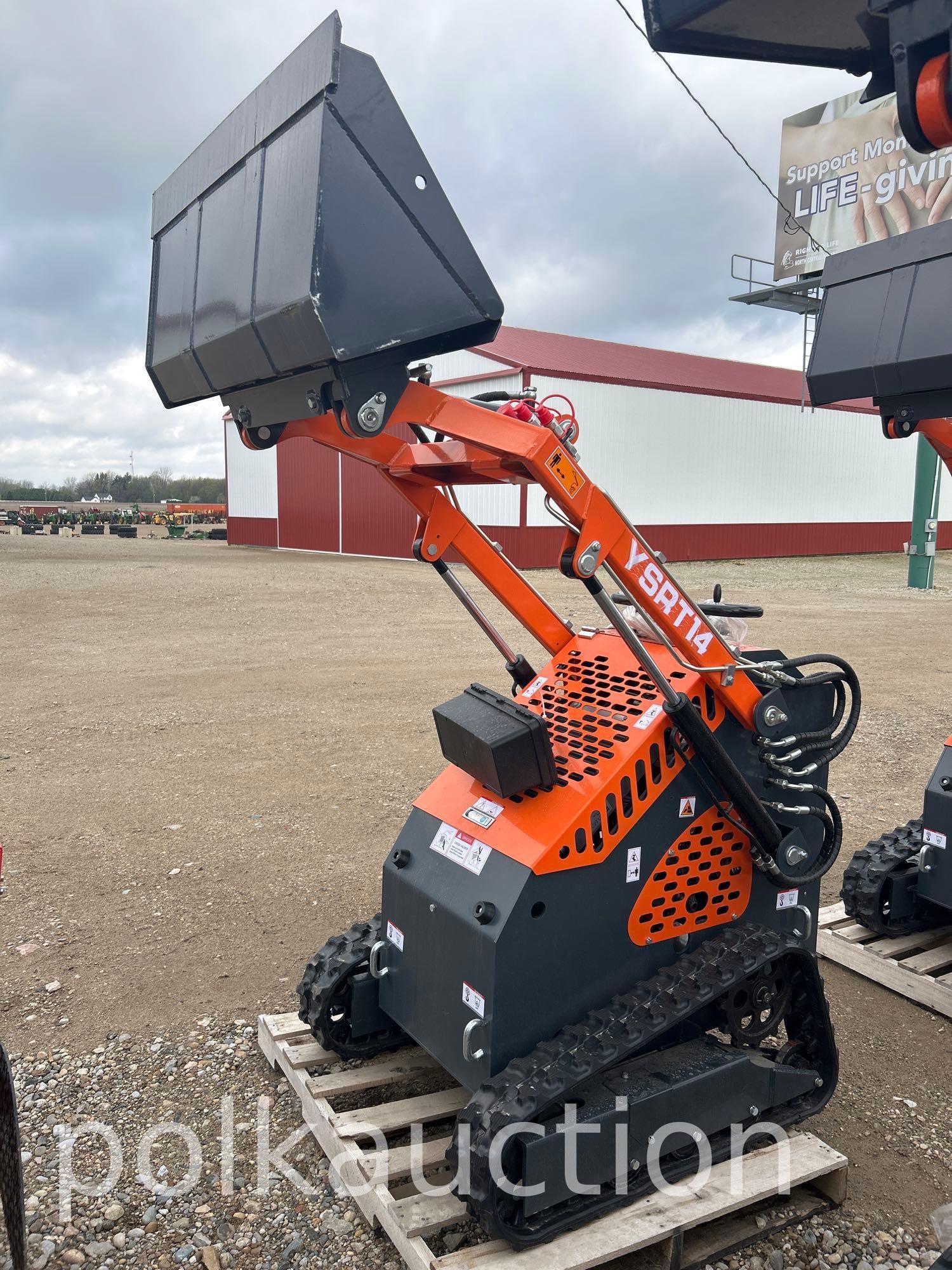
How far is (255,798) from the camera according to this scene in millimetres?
6242

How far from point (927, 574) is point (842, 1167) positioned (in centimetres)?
1782

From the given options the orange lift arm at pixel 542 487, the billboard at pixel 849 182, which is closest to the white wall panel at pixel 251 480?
the billboard at pixel 849 182

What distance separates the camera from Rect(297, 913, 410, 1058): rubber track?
10.5 feet

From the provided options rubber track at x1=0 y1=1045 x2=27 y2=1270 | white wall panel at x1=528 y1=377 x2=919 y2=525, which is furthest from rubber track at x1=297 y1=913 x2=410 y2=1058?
white wall panel at x1=528 y1=377 x2=919 y2=525

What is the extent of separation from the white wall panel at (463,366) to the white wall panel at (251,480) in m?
7.21

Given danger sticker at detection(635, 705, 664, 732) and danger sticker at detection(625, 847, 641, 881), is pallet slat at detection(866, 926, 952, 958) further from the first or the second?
danger sticker at detection(635, 705, 664, 732)

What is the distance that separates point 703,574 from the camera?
21.1 m

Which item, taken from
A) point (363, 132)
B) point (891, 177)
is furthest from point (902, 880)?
point (891, 177)

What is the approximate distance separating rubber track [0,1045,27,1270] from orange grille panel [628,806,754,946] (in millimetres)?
1671

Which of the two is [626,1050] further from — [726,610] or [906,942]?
[906,942]

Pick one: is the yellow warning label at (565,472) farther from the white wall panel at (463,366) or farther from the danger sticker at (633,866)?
the white wall panel at (463,366)

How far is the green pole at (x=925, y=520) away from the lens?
713 inches

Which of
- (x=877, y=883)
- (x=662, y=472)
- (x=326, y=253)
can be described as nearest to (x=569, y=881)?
(x=326, y=253)

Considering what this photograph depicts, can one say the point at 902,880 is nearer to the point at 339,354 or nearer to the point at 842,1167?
the point at 842,1167
